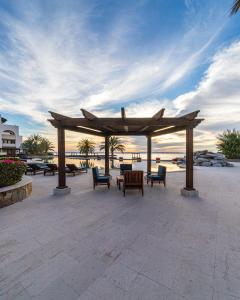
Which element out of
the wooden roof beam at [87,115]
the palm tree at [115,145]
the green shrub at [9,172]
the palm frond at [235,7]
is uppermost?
the palm frond at [235,7]

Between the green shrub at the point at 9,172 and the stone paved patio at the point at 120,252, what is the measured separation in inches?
37.2

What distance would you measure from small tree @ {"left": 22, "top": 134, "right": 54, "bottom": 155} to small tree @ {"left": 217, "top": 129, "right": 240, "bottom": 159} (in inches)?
1656

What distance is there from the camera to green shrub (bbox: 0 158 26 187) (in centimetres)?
483

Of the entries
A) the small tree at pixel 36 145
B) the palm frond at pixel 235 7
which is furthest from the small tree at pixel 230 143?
the small tree at pixel 36 145

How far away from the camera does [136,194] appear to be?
5.95 meters

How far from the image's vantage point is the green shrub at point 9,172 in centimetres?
483

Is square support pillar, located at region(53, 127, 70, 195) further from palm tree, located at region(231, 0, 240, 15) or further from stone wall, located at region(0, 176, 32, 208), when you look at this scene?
palm tree, located at region(231, 0, 240, 15)

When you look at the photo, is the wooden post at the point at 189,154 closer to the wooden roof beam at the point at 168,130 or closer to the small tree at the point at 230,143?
the wooden roof beam at the point at 168,130

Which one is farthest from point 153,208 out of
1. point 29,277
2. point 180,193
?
point 29,277

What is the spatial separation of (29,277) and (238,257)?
3243 mm

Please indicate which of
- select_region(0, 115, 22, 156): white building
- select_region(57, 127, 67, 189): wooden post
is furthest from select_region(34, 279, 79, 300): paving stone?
select_region(0, 115, 22, 156): white building

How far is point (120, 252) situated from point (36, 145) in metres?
45.8

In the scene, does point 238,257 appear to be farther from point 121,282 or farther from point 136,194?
point 136,194

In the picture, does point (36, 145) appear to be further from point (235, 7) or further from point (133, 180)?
point (235, 7)
